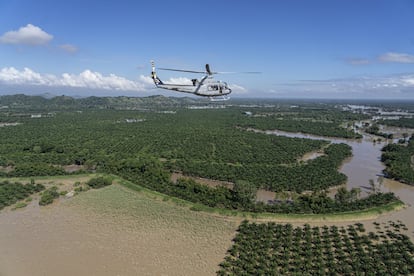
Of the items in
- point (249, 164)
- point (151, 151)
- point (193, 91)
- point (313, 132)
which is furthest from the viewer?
point (313, 132)

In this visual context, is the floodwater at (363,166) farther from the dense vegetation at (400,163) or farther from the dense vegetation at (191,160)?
the dense vegetation at (191,160)

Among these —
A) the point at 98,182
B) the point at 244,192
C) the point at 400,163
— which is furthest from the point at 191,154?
the point at 400,163

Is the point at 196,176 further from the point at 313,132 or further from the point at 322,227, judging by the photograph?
the point at 313,132

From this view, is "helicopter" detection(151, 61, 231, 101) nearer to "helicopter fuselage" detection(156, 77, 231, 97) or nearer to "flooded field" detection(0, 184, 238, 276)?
"helicopter fuselage" detection(156, 77, 231, 97)

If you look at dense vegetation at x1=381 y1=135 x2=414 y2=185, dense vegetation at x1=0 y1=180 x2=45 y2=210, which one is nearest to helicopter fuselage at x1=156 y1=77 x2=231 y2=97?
dense vegetation at x1=0 y1=180 x2=45 y2=210

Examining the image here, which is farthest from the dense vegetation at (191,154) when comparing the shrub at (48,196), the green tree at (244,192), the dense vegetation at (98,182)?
the shrub at (48,196)

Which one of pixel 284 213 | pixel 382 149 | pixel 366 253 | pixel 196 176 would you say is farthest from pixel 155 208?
pixel 382 149
